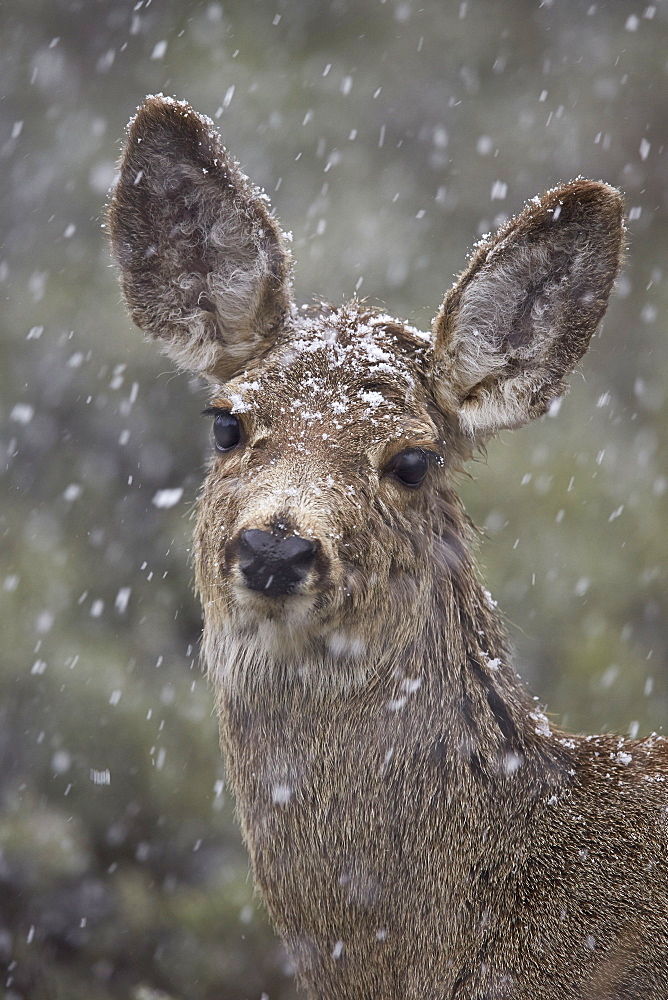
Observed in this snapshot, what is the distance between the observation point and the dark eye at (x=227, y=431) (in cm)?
336

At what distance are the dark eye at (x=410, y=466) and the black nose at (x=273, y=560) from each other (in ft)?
1.98

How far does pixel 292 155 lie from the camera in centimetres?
870

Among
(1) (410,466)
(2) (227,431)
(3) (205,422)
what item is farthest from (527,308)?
(3) (205,422)

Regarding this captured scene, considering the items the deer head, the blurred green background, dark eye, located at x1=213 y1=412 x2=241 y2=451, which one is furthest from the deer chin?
the blurred green background

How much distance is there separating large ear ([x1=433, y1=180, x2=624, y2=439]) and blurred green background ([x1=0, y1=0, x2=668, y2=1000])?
3.57 meters

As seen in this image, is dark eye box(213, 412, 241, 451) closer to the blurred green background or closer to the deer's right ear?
the deer's right ear

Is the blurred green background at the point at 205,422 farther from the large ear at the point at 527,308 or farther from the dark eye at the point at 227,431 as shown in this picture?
the large ear at the point at 527,308

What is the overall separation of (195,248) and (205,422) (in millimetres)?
3638

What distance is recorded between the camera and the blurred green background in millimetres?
6258

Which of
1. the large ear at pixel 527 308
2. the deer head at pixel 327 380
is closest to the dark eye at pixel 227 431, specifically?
the deer head at pixel 327 380

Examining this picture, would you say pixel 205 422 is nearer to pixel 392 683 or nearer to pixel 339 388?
pixel 339 388

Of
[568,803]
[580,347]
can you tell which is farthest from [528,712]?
[580,347]

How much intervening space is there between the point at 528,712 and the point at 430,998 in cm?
95

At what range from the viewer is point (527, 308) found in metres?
3.65
